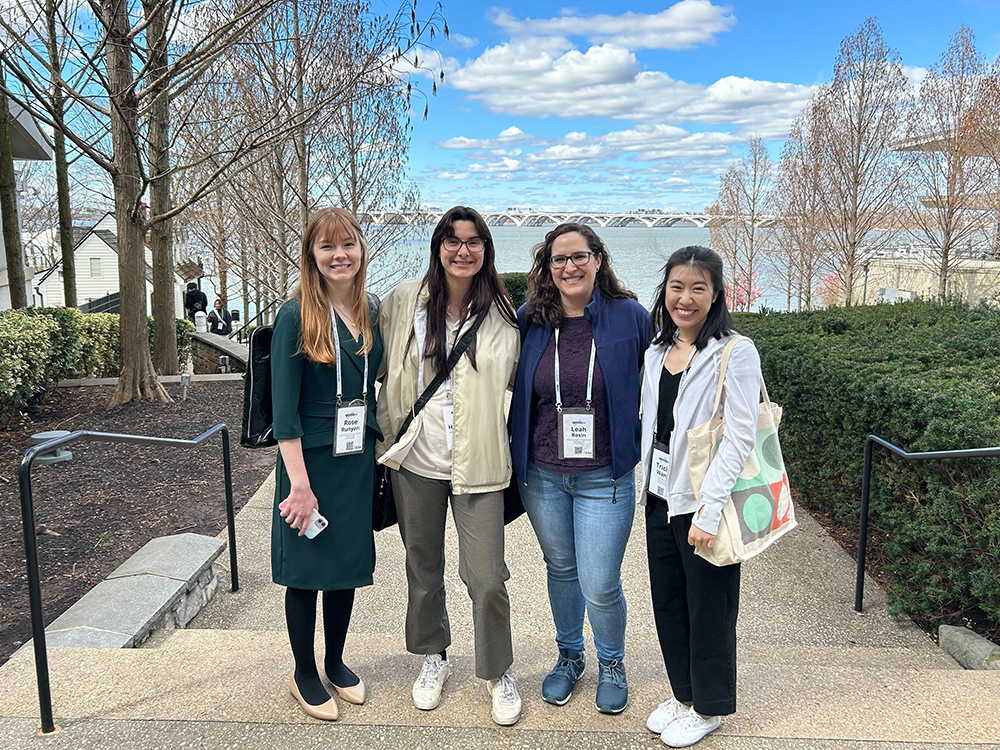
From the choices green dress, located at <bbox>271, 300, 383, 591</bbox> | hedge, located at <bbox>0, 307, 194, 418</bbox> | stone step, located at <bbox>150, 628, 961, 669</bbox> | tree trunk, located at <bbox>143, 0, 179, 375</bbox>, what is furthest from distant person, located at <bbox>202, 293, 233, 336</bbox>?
green dress, located at <bbox>271, 300, 383, 591</bbox>

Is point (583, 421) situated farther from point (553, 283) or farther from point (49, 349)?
point (49, 349)

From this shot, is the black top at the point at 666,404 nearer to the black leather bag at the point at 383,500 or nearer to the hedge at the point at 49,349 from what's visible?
the black leather bag at the point at 383,500

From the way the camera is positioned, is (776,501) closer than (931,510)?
Yes

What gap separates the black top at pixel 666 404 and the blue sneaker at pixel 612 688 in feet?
3.05

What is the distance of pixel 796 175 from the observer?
25.9 m

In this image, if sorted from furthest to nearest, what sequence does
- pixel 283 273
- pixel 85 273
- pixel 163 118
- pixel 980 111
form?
pixel 85 273 → pixel 980 111 → pixel 283 273 → pixel 163 118

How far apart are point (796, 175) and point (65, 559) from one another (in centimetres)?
2614

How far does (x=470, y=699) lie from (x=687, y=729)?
822 mm

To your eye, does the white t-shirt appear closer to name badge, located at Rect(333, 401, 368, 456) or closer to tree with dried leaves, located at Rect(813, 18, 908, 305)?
name badge, located at Rect(333, 401, 368, 456)

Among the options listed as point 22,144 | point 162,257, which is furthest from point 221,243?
point 162,257

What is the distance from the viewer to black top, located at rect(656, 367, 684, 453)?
2553 millimetres

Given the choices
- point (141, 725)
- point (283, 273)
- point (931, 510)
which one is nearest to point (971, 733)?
point (931, 510)

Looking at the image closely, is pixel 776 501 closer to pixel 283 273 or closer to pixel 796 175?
pixel 283 273

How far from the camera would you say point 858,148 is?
2211 centimetres
